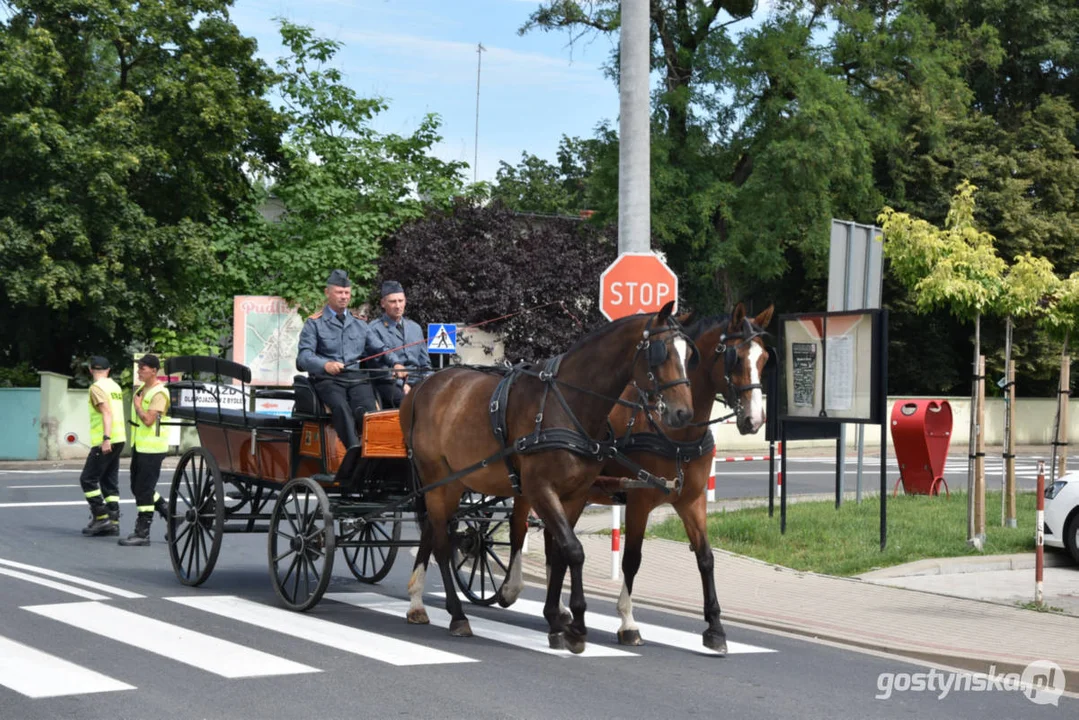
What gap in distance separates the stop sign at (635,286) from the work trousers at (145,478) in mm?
5370

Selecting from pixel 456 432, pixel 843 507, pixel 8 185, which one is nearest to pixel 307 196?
pixel 8 185

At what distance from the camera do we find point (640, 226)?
1358 centimetres

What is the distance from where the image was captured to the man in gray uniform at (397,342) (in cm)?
1100

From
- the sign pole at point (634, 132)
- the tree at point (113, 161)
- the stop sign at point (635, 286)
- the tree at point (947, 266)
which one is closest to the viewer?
the stop sign at point (635, 286)

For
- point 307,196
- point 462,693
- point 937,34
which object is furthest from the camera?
point 937,34

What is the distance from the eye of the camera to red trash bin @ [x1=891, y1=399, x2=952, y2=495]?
777 inches

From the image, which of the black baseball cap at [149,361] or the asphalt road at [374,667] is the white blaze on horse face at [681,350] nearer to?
the asphalt road at [374,667]

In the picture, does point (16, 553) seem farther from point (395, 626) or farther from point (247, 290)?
point (247, 290)

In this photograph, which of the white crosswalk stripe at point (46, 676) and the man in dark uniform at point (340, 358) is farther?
the man in dark uniform at point (340, 358)

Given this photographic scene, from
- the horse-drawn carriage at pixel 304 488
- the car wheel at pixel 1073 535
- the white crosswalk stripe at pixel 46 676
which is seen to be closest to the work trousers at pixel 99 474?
the horse-drawn carriage at pixel 304 488

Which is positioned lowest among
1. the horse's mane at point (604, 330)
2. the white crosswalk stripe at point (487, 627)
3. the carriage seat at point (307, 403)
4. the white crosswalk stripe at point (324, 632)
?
the white crosswalk stripe at point (487, 627)

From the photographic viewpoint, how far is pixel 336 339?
1100 centimetres

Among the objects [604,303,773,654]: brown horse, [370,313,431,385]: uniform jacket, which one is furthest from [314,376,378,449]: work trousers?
[604,303,773,654]: brown horse

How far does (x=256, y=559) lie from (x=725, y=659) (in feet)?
21.5
